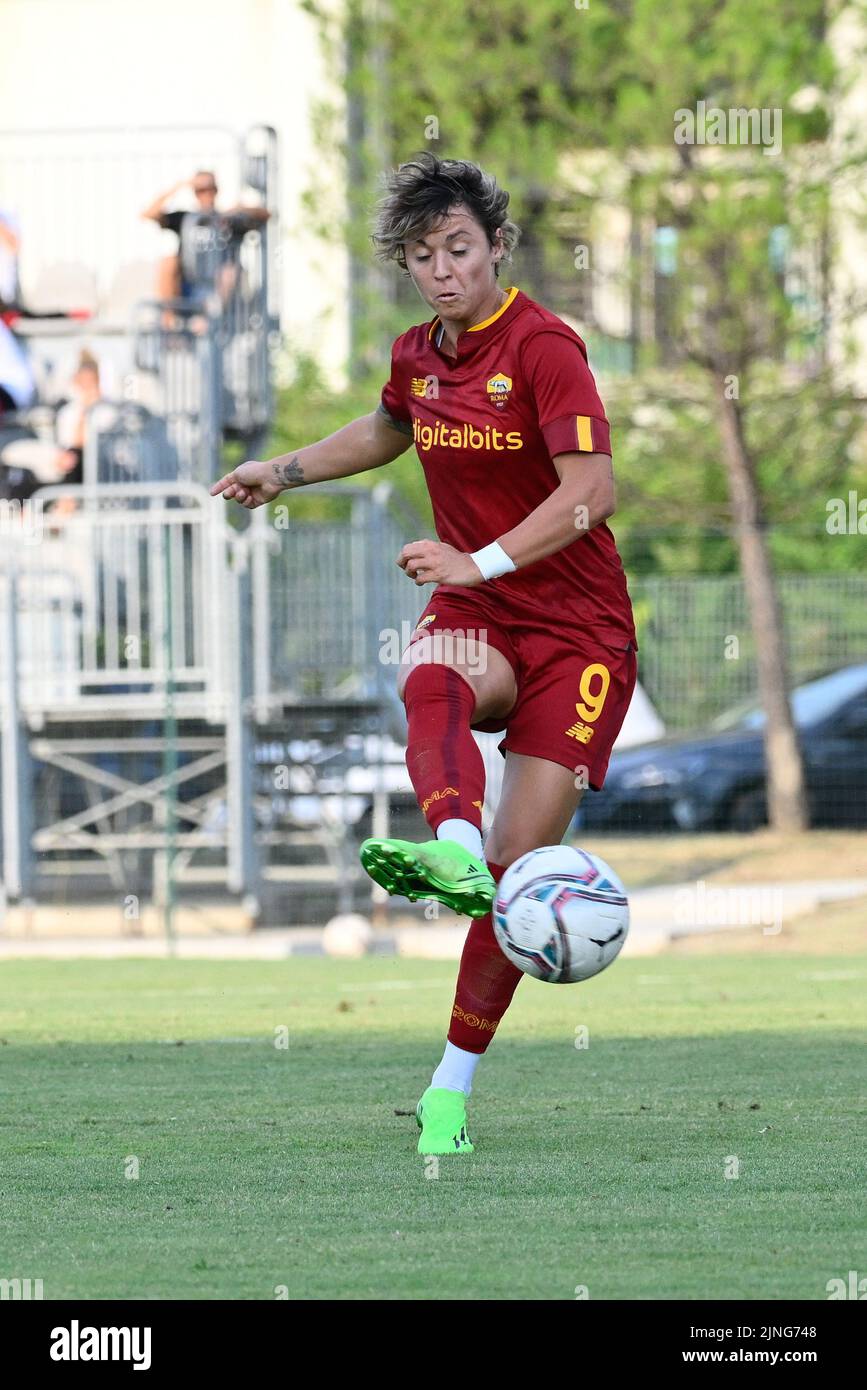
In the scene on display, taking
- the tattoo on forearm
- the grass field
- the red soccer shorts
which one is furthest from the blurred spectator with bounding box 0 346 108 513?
the red soccer shorts

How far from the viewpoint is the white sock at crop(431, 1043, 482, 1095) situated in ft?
20.2

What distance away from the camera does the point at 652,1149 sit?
6020 millimetres

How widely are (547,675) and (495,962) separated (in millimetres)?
789

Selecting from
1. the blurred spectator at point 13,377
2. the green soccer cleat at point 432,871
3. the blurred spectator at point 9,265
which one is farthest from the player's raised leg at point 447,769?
the blurred spectator at point 9,265

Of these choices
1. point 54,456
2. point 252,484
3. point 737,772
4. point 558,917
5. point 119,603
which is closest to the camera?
point 558,917

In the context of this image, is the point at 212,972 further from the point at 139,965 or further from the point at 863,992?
the point at 863,992

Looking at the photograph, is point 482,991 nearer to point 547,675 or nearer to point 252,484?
point 547,675

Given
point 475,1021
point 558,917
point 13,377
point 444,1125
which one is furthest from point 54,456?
point 558,917

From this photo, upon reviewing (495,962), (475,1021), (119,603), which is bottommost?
(475,1021)

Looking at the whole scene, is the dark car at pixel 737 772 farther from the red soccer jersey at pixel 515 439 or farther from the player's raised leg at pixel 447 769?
the player's raised leg at pixel 447 769

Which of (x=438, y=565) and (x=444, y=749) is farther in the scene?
(x=444, y=749)

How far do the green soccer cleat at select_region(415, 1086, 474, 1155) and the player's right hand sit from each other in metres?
1.82

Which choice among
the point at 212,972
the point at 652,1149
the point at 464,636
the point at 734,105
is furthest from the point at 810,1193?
the point at 734,105

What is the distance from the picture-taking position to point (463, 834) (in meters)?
5.79
